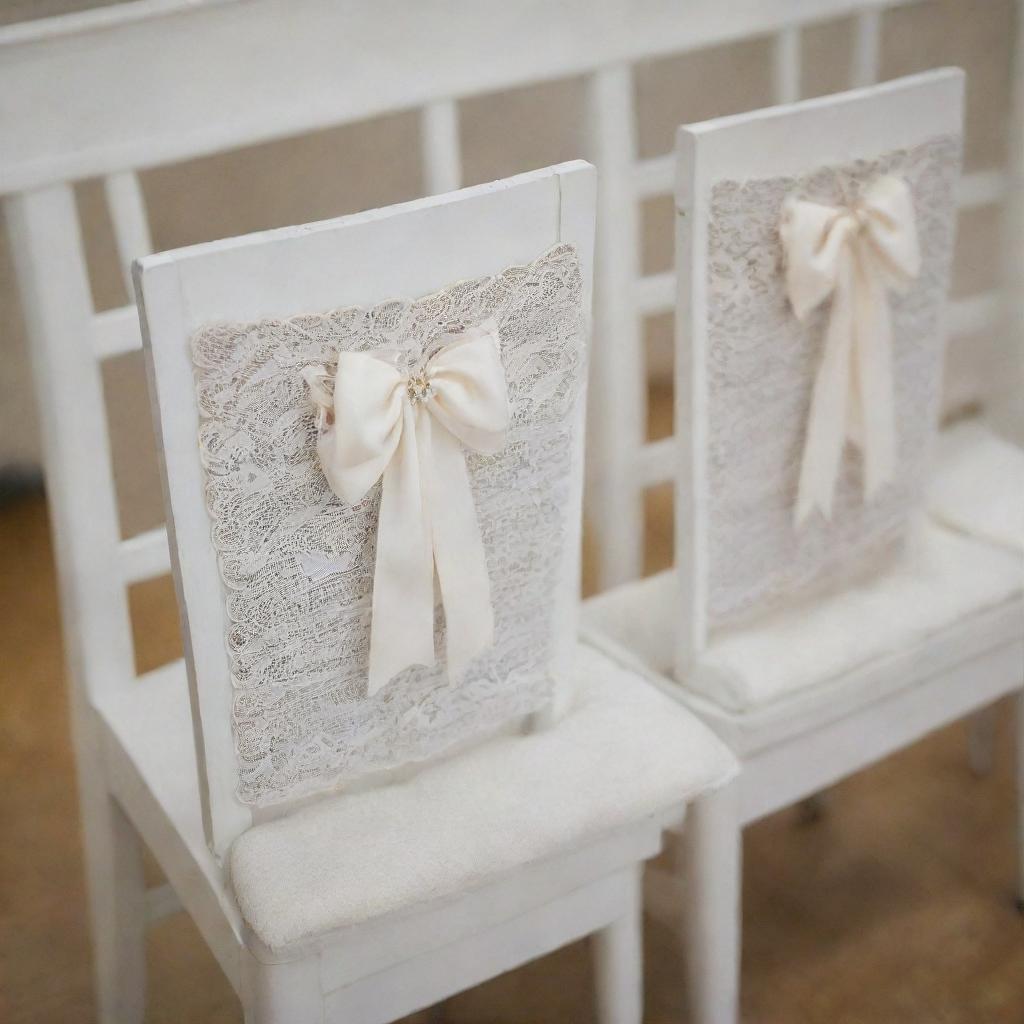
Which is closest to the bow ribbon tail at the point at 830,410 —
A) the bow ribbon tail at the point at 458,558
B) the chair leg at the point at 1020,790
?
the bow ribbon tail at the point at 458,558

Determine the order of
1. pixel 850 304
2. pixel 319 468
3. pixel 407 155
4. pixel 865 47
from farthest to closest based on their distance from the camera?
1. pixel 407 155
2. pixel 865 47
3. pixel 850 304
4. pixel 319 468

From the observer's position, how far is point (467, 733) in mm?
1150

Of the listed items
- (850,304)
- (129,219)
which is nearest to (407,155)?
(129,219)

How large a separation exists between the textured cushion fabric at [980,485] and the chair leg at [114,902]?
93cm

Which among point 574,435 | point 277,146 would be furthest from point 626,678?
point 277,146

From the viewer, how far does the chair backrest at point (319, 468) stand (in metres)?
0.90

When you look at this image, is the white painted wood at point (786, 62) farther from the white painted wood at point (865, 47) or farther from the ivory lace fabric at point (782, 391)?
the ivory lace fabric at point (782, 391)

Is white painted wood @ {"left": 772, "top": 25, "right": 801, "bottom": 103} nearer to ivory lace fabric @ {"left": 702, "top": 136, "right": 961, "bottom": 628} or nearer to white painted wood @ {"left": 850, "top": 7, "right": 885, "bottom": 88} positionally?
white painted wood @ {"left": 850, "top": 7, "right": 885, "bottom": 88}

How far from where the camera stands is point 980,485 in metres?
1.62

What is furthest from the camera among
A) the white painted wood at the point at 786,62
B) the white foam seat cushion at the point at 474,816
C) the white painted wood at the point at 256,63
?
the white painted wood at the point at 786,62

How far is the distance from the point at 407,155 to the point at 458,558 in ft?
5.35

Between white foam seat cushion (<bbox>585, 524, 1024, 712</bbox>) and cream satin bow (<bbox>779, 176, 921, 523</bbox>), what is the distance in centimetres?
12

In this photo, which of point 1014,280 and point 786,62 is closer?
point 786,62

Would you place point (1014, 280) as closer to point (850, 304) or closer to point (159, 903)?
point (850, 304)
